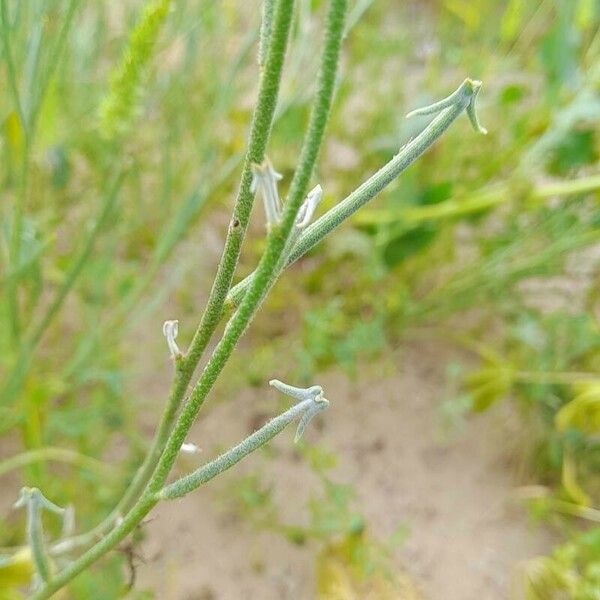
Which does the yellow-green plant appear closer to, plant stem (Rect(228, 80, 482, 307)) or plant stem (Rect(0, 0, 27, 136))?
plant stem (Rect(228, 80, 482, 307))

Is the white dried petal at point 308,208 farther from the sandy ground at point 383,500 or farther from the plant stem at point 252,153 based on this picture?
the sandy ground at point 383,500

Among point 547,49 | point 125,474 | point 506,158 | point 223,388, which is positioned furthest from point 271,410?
point 547,49

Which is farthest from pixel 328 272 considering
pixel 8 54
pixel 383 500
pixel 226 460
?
pixel 226 460

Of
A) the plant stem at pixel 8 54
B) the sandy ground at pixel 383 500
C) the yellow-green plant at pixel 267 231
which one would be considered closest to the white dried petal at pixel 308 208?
the yellow-green plant at pixel 267 231

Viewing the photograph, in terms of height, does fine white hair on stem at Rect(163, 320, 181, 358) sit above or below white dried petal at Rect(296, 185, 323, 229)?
above

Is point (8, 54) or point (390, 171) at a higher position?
point (8, 54)

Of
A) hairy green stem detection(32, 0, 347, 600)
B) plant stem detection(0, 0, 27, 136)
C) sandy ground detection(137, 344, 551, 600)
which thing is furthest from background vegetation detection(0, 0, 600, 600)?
hairy green stem detection(32, 0, 347, 600)

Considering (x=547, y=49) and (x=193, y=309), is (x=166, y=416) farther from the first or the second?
(x=547, y=49)

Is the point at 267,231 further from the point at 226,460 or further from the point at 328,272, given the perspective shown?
the point at 328,272
